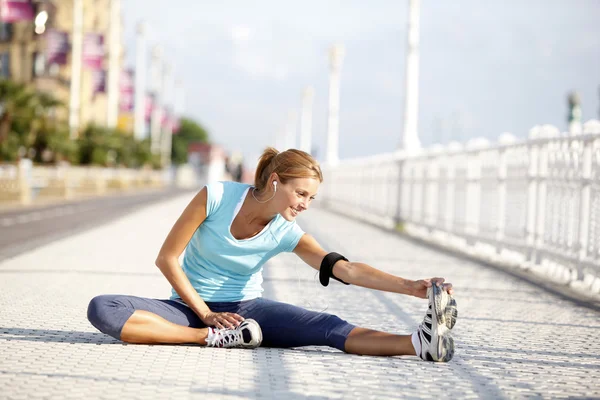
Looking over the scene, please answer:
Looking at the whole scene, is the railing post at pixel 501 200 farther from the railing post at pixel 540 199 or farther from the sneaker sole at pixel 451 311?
the sneaker sole at pixel 451 311

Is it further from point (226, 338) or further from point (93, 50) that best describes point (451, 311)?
point (93, 50)

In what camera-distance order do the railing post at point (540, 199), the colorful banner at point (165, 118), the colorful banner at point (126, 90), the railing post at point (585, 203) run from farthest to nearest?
the colorful banner at point (165, 118) < the colorful banner at point (126, 90) < the railing post at point (540, 199) < the railing post at point (585, 203)

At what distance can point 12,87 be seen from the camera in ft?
128

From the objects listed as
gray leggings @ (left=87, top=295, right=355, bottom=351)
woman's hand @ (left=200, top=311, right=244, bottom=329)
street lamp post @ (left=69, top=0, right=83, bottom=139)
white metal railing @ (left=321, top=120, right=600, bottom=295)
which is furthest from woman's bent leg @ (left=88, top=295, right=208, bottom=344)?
street lamp post @ (left=69, top=0, right=83, bottom=139)

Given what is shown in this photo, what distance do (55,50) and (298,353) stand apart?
36452 millimetres

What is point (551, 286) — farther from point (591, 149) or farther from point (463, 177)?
point (463, 177)

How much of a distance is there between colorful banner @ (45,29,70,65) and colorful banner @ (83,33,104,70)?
52.4 inches

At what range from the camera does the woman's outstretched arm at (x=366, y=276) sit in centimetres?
575

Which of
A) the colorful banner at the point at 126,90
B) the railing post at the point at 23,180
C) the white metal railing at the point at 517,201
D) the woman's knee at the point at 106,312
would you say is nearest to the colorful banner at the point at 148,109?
the colorful banner at the point at 126,90

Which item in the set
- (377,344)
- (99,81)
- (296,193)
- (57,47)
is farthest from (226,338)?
(99,81)

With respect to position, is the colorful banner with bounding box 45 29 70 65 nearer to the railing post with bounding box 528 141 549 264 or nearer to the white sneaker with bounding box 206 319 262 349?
the railing post with bounding box 528 141 549 264

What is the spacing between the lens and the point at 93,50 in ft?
142

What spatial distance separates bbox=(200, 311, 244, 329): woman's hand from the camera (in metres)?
6.10

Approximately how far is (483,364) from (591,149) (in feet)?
18.2
